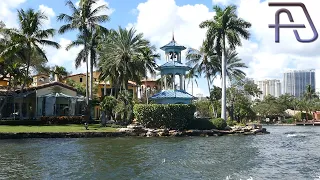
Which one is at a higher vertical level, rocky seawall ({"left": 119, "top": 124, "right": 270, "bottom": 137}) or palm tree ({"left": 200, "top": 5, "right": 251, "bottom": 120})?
palm tree ({"left": 200, "top": 5, "right": 251, "bottom": 120})

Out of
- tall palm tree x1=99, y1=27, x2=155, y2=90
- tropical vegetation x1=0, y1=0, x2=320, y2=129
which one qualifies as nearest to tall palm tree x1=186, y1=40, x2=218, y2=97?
tropical vegetation x1=0, y1=0, x2=320, y2=129

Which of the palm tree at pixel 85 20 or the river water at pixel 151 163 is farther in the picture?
the palm tree at pixel 85 20

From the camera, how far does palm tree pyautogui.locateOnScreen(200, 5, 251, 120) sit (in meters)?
54.9

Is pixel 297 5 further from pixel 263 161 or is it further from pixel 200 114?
pixel 200 114

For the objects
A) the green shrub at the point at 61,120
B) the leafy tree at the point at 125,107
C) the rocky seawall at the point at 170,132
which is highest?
the leafy tree at the point at 125,107

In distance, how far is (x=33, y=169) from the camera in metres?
20.8

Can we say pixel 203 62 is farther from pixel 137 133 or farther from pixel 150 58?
pixel 137 133

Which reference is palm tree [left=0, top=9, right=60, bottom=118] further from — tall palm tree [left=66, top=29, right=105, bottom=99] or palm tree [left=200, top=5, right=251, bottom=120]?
palm tree [left=200, top=5, right=251, bottom=120]

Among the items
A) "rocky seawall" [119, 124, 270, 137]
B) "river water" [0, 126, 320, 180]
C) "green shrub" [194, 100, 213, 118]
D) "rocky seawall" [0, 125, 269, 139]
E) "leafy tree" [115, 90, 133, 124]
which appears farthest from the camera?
"green shrub" [194, 100, 213, 118]

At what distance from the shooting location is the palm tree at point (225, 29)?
180 feet

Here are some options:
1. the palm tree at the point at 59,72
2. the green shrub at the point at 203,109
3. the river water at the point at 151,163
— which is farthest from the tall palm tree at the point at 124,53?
the green shrub at the point at 203,109

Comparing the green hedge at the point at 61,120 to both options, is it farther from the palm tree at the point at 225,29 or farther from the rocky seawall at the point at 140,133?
the palm tree at the point at 225,29

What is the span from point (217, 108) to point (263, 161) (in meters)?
49.5

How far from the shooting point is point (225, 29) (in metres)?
55.5
